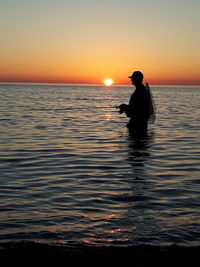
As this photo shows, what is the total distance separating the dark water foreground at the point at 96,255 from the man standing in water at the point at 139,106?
9472 mm

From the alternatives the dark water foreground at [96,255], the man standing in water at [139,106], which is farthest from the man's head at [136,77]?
the dark water foreground at [96,255]

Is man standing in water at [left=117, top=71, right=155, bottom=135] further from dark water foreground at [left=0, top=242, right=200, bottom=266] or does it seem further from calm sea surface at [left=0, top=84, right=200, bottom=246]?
dark water foreground at [left=0, top=242, right=200, bottom=266]

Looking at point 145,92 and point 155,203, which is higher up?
point 145,92

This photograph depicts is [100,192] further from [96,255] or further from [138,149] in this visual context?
[138,149]

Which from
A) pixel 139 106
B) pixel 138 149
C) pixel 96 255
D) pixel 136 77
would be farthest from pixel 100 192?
pixel 136 77

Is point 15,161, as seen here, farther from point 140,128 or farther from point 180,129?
point 180,129

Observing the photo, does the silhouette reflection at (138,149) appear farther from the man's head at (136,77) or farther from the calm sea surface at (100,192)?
the man's head at (136,77)

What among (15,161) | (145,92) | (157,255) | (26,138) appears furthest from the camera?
(26,138)

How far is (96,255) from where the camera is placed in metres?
4.29

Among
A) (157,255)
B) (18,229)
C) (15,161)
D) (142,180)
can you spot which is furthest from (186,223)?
(15,161)

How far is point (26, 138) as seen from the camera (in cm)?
1503

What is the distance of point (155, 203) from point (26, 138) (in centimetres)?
906

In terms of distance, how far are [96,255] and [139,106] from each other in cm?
987

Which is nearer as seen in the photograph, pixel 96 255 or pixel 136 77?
pixel 96 255
